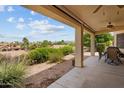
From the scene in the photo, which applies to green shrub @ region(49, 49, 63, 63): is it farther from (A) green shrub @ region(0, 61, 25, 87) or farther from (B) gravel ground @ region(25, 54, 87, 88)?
(A) green shrub @ region(0, 61, 25, 87)

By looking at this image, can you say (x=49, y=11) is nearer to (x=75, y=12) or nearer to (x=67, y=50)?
(x=75, y=12)

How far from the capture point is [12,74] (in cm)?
451

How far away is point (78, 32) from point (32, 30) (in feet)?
21.8

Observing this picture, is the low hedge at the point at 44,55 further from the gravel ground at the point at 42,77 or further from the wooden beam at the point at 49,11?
the wooden beam at the point at 49,11

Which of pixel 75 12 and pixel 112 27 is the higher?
pixel 75 12

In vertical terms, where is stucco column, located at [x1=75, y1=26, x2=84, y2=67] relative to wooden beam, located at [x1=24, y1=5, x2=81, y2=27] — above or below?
below

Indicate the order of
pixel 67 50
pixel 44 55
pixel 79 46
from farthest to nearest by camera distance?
pixel 67 50 < pixel 44 55 < pixel 79 46

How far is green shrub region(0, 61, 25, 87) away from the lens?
436 centimetres

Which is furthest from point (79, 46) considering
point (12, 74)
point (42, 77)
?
point (12, 74)

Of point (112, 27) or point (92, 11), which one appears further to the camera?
point (112, 27)

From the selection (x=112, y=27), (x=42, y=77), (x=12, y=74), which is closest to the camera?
(x=12, y=74)

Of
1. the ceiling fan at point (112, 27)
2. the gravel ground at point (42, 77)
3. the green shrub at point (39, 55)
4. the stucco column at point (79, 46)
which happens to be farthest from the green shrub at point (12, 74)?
the ceiling fan at point (112, 27)

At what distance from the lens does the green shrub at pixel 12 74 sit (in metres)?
4.36

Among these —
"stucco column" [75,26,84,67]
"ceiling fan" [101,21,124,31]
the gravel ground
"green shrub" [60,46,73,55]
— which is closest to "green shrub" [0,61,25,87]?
the gravel ground
